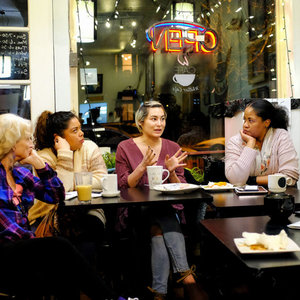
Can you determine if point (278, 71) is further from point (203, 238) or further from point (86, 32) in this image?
point (203, 238)

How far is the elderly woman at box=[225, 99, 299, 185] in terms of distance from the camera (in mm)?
3059

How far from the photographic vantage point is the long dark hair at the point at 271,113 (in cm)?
326

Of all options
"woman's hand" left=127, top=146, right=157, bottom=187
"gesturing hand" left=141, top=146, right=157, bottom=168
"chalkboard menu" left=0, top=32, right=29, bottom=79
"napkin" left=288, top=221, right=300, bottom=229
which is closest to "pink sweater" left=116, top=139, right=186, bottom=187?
"woman's hand" left=127, top=146, right=157, bottom=187

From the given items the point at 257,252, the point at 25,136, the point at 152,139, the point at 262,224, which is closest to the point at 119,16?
the point at 152,139

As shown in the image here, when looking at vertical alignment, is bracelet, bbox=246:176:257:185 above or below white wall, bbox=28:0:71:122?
below

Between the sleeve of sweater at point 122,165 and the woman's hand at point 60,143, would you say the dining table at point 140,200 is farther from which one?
the woman's hand at point 60,143

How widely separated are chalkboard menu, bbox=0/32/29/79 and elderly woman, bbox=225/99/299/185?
179 cm

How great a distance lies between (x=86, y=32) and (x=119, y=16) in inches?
15.6

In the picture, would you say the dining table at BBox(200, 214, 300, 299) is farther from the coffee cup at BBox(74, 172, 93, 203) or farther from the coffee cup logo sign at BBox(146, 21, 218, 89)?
the coffee cup logo sign at BBox(146, 21, 218, 89)

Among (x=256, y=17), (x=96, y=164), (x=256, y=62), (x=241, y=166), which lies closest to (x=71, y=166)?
(x=96, y=164)

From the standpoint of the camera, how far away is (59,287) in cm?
155

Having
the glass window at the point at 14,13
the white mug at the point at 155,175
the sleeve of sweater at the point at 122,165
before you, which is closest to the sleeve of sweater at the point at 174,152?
the sleeve of sweater at the point at 122,165

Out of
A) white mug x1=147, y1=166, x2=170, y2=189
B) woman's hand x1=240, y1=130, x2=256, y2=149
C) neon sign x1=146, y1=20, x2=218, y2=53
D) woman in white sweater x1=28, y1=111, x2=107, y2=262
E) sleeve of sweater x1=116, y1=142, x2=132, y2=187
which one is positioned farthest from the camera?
neon sign x1=146, y1=20, x2=218, y2=53

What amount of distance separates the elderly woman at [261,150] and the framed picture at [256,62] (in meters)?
1.02
